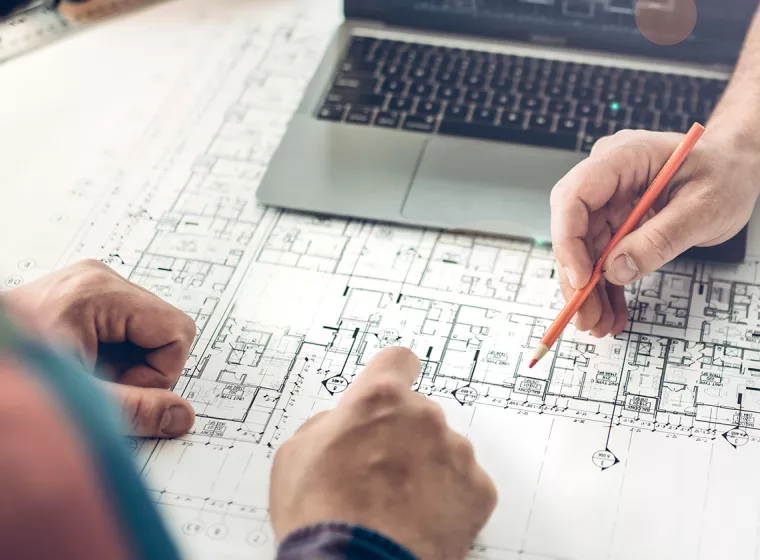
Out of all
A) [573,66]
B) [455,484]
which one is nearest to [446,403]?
[455,484]

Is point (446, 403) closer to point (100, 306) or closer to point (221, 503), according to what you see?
point (221, 503)

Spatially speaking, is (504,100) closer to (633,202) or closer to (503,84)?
(503,84)

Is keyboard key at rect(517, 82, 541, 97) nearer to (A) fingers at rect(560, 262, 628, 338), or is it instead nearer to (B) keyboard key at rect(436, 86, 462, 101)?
(B) keyboard key at rect(436, 86, 462, 101)

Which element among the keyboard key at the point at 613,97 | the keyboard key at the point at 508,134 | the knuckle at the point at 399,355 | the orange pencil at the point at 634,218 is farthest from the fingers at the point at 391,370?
the keyboard key at the point at 613,97

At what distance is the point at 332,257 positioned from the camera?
985 millimetres

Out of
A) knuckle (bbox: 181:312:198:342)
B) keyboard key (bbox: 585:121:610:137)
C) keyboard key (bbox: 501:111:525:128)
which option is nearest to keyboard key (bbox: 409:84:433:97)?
keyboard key (bbox: 501:111:525:128)

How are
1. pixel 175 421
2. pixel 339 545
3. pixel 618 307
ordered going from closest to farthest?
pixel 339 545 < pixel 175 421 < pixel 618 307

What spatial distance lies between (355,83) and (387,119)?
80mm

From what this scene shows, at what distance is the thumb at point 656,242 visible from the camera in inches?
32.6

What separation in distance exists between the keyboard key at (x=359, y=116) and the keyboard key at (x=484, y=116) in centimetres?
14

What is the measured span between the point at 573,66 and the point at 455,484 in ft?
2.24

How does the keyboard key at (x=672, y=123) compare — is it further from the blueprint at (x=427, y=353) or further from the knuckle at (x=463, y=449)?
the knuckle at (x=463, y=449)

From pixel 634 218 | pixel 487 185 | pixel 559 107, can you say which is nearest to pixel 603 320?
pixel 634 218

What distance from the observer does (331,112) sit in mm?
1122
